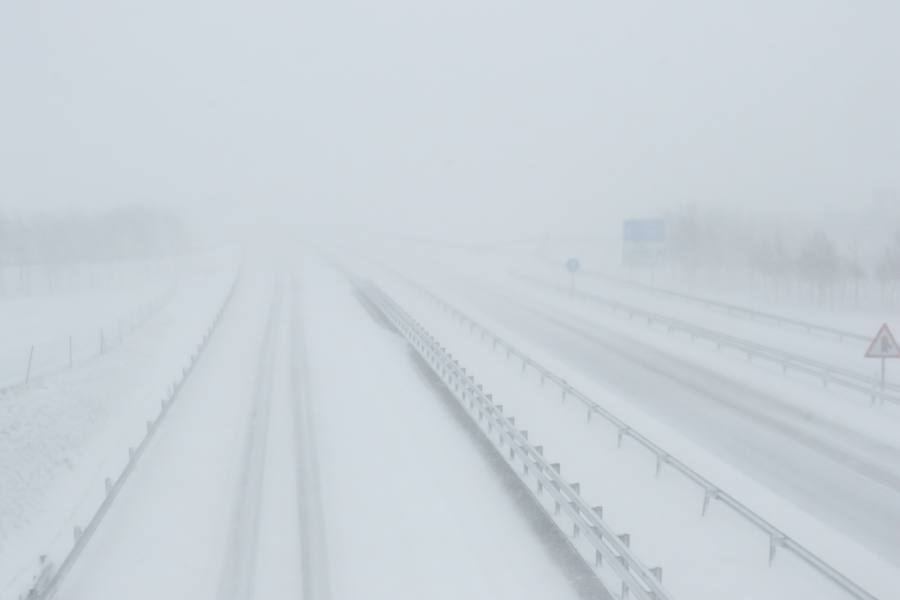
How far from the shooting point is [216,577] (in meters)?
9.80

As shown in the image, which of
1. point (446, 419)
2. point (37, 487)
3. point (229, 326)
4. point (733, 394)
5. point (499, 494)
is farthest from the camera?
point (229, 326)

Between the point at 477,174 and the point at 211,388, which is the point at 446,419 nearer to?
the point at 211,388

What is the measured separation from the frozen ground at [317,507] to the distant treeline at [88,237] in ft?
207

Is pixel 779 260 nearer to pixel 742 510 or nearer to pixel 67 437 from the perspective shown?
pixel 742 510

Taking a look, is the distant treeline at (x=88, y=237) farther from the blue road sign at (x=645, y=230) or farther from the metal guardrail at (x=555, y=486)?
the metal guardrail at (x=555, y=486)

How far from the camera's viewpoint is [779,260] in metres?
48.1

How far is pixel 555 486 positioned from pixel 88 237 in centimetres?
8130

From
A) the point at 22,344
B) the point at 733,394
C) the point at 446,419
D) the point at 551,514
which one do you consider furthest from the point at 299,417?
the point at 22,344

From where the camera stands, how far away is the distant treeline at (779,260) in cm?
4453

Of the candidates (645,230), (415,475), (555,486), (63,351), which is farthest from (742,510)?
(645,230)

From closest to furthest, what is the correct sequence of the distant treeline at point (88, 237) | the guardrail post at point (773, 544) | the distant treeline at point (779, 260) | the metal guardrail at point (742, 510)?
the metal guardrail at point (742, 510) < the guardrail post at point (773, 544) < the distant treeline at point (779, 260) < the distant treeline at point (88, 237)

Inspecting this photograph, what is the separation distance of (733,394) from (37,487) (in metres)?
16.4

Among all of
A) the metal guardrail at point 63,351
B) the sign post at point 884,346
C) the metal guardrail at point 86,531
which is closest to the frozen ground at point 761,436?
the sign post at point 884,346

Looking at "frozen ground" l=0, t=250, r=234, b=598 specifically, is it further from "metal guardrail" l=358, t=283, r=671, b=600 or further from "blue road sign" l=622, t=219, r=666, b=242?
"blue road sign" l=622, t=219, r=666, b=242
